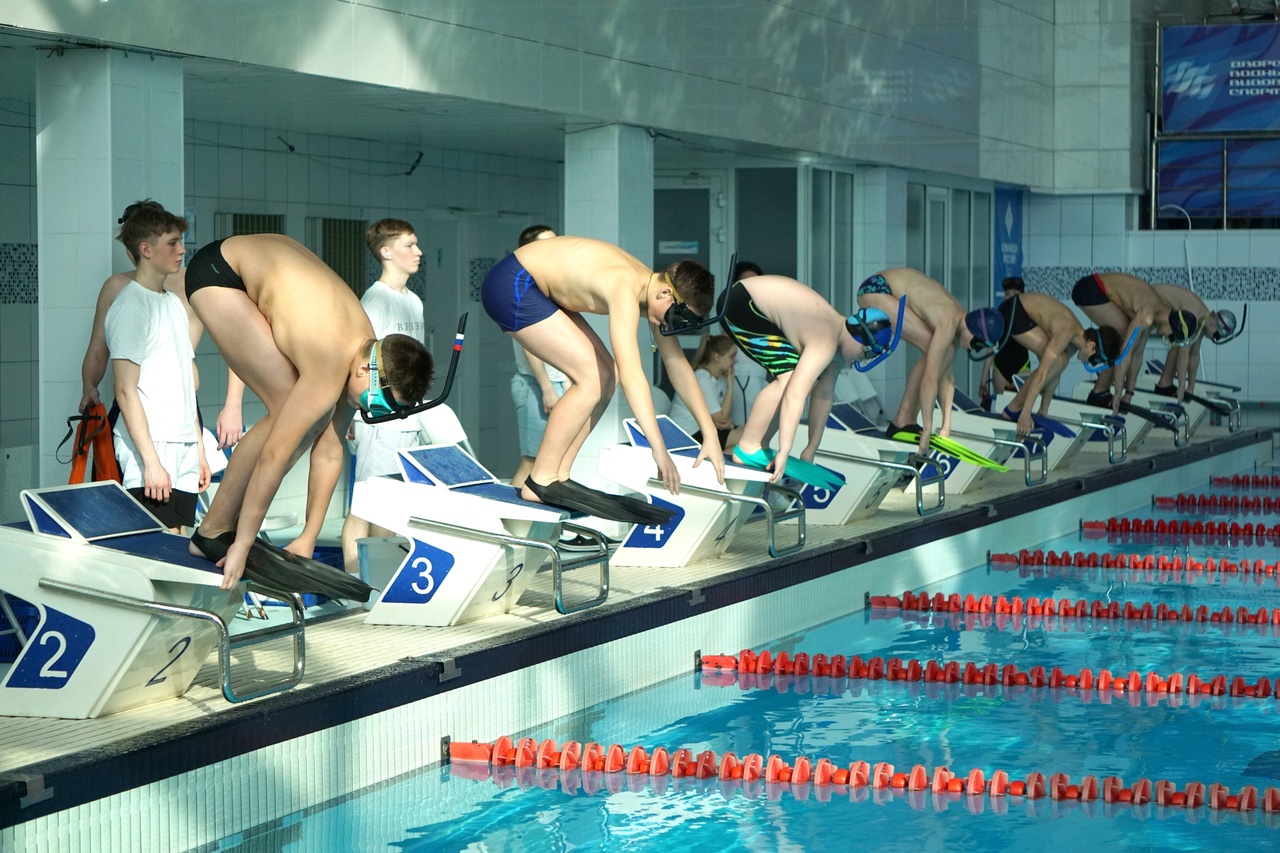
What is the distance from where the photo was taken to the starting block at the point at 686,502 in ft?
26.1

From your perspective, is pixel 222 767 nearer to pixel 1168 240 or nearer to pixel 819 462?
pixel 819 462

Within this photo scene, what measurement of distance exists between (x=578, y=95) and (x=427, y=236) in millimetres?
3371

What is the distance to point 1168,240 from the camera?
21562 mm

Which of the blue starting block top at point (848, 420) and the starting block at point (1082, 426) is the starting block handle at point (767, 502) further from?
the starting block at point (1082, 426)

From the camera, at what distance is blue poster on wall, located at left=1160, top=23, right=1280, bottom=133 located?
20.8 metres

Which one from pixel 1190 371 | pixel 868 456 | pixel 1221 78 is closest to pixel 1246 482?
pixel 1190 371

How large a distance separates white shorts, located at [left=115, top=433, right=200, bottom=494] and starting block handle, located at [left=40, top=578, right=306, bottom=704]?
123cm

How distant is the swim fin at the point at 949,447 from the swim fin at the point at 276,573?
5836mm

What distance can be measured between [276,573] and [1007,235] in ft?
57.7

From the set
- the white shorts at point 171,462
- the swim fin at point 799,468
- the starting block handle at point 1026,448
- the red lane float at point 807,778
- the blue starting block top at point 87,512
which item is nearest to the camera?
the blue starting block top at point 87,512

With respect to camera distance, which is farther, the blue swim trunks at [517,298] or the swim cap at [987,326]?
the swim cap at [987,326]

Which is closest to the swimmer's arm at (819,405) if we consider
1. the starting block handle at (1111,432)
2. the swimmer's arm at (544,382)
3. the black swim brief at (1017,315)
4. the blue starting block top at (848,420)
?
the blue starting block top at (848,420)

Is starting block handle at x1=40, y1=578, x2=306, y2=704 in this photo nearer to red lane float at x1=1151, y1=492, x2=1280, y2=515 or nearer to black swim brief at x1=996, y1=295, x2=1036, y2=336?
black swim brief at x1=996, y1=295, x2=1036, y2=336

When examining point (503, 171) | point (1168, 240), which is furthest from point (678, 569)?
point (1168, 240)
